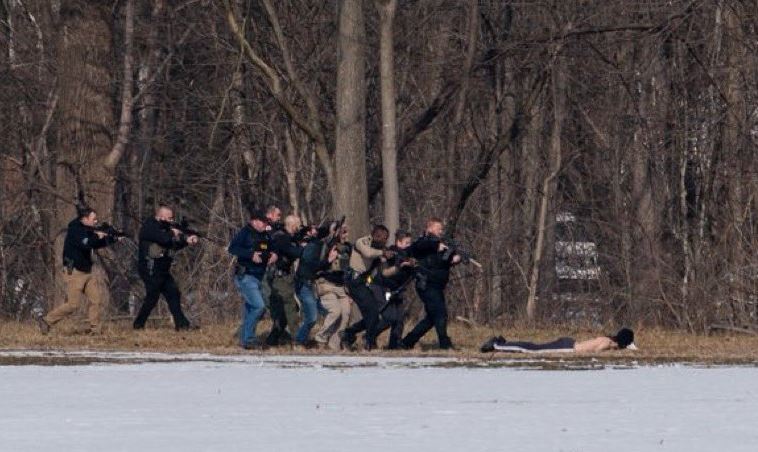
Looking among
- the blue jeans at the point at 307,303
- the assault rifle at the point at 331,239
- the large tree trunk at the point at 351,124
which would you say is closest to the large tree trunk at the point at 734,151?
the large tree trunk at the point at 351,124

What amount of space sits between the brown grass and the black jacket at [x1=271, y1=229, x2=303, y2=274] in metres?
1.09

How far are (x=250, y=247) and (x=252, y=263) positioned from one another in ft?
0.66

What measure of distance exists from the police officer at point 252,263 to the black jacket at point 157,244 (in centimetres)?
285

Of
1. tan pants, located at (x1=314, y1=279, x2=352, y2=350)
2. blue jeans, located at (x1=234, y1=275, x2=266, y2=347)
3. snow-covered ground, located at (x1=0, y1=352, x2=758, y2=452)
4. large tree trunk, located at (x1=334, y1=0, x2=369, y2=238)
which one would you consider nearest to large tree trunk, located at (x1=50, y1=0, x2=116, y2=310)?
large tree trunk, located at (x1=334, y1=0, x2=369, y2=238)

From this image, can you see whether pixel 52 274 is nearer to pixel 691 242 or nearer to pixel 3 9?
pixel 3 9

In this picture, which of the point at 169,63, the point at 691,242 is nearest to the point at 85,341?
the point at 169,63

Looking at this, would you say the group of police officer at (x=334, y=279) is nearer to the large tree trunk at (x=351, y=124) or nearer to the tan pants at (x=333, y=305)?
the tan pants at (x=333, y=305)

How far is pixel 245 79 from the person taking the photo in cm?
3403

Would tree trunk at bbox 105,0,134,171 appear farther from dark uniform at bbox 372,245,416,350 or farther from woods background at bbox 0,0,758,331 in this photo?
dark uniform at bbox 372,245,416,350

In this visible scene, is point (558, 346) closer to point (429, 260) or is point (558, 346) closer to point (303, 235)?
point (429, 260)

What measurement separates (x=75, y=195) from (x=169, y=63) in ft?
11.8

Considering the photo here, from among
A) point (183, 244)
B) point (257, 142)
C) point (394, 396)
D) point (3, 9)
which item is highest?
point (3, 9)

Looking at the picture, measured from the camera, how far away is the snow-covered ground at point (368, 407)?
1334 cm

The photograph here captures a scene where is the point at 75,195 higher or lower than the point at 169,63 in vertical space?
lower
